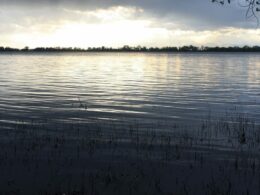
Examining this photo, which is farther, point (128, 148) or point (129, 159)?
point (128, 148)

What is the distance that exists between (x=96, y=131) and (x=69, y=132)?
1339 mm

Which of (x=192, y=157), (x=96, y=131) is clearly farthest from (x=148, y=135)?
(x=192, y=157)

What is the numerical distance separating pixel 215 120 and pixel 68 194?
14.7 m

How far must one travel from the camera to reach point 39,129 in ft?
69.1

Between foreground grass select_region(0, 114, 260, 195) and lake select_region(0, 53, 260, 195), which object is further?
lake select_region(0, 53, 260, 195)

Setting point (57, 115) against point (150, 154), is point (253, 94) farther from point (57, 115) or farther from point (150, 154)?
point (150, 154)

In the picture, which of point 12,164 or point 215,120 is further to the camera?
point 215,120

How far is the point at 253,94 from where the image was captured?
39.8 meters

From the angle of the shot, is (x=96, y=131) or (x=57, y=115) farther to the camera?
(x=57, y=115)

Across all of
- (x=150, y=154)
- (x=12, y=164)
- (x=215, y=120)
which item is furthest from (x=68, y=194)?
(x=215, y=120)

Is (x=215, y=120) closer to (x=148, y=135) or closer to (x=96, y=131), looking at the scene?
(x=148, y=135)

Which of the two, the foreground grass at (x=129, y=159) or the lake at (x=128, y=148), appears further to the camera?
the lake at (x=128, y=148)

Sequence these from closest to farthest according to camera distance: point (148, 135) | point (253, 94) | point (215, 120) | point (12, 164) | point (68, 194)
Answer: point (68, 194) → point (12, 164) → point (148, 135) → point (215, 120) → point (253, 94)

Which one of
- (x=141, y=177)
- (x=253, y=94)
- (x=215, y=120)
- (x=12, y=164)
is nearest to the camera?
(x=141, y=177)
